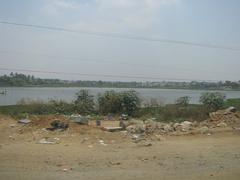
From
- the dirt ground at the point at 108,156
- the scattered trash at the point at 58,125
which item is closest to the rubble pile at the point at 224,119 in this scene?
the dirt ground at the point at 108,156

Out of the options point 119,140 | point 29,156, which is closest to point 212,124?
point 119,140

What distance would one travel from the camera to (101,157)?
37.4 feet

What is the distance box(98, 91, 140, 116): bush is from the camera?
26203mm

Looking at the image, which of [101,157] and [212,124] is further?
[212,124]

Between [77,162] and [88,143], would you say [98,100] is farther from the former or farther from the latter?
[77,162]

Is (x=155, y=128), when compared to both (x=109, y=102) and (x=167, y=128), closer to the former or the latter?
(x=167, y=128)

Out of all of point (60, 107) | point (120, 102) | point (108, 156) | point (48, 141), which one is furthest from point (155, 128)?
point (60, 107)

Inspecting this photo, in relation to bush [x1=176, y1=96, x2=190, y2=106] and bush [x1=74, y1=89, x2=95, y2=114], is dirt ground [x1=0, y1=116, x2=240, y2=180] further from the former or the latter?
bush [x1=176, y1=96, x2=190, y2=106]

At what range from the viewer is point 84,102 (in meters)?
26.9

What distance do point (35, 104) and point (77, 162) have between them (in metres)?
16.9

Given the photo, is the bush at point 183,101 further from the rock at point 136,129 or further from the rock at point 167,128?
the rock at point 136,129

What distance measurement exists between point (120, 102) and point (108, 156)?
1484 centimetres

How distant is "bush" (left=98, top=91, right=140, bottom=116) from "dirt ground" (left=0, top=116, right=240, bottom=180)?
9.81m

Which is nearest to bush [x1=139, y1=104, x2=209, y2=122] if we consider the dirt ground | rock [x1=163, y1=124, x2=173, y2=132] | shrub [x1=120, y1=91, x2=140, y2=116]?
shrub [x1=120, y1=91, x2=140, y2=116]
